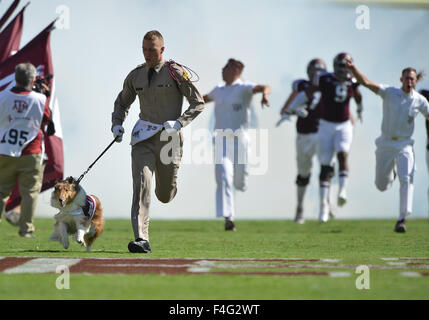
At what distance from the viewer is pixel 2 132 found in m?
11.8

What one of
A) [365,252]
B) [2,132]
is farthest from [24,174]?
[365,252]

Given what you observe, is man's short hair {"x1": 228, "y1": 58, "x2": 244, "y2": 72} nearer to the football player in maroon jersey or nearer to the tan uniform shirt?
the football player in maroon jersey

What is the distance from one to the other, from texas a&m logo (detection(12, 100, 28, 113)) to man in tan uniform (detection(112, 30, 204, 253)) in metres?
2.81

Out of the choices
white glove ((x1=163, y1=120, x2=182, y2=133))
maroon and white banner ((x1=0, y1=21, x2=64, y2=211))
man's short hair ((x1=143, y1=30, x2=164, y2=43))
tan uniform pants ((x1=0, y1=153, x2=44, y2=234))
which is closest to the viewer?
white glove ((x1=163, y1=120, x2=182, y2=133))

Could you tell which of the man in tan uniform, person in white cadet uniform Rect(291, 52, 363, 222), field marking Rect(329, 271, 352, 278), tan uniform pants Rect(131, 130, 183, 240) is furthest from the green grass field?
person in white cadet uniform Rect(291, 52, 363, 222)

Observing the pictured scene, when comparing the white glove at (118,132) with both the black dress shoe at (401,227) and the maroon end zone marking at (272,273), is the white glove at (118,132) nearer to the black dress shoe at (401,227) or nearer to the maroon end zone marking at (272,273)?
the maroon end zone marking at (272,273)

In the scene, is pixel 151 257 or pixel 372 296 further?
pixel 151 257

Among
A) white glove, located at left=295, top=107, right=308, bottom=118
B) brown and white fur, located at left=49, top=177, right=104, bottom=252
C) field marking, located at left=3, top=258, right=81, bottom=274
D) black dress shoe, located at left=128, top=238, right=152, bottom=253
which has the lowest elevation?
field marking, located at left=3, top=258, right=81, bottom=274


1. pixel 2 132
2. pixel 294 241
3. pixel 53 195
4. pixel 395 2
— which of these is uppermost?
pixel 395 2

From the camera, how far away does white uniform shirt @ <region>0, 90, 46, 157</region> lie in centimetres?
1167

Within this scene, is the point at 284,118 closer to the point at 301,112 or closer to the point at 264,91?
the point at 301,112

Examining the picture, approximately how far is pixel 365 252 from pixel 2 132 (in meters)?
5.39
